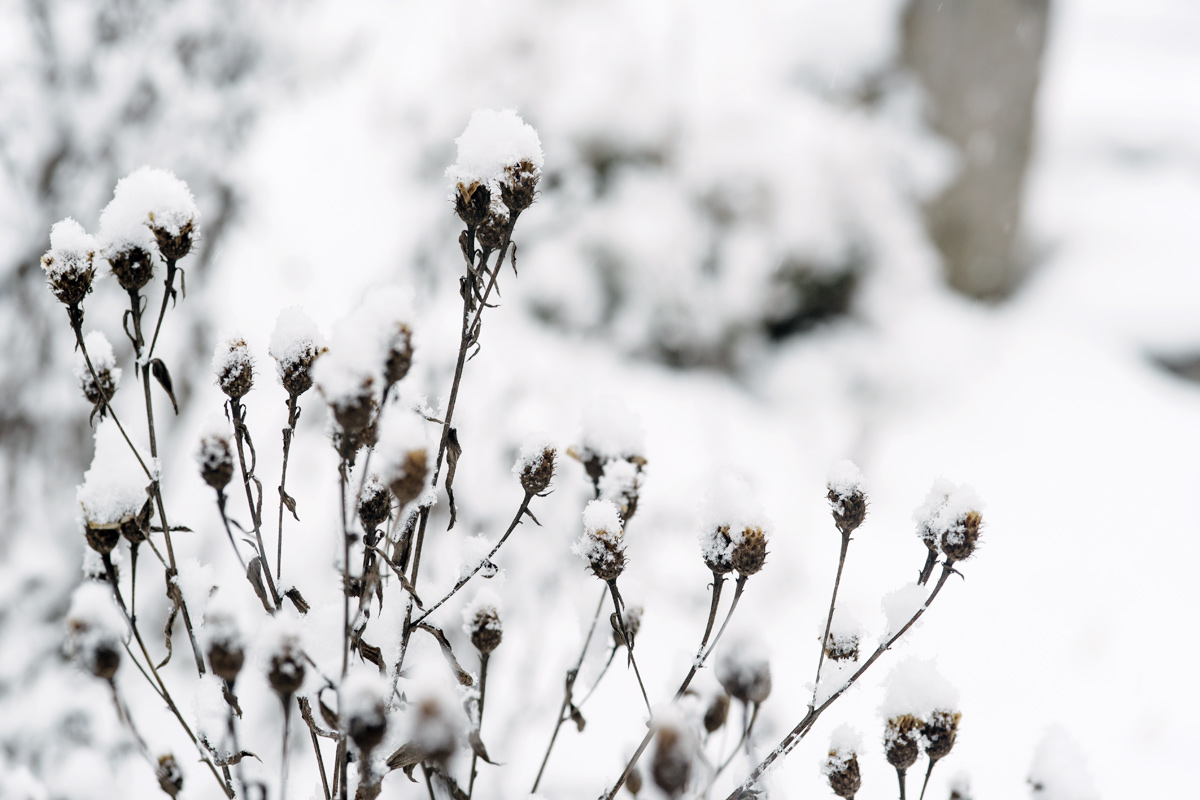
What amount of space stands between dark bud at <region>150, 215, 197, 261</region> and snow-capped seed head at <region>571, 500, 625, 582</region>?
1.24 ft

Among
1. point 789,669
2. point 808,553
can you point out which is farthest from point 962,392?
point 789,669

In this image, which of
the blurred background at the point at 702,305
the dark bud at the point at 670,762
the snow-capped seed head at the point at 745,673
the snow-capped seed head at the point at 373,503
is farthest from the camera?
the blurred background at the point at 702,305

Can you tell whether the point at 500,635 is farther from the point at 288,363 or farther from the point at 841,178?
the point at 841,178

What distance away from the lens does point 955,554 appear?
1.90ft

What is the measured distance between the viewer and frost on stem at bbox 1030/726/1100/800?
0.58 meters

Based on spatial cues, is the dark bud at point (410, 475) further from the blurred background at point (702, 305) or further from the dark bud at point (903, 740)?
the blurred background at point (702, 305)

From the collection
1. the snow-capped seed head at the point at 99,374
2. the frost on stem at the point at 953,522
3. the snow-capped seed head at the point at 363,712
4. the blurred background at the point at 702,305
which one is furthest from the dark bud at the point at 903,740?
the blurred background at the point at 702,305

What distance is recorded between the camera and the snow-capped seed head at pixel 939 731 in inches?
21.8

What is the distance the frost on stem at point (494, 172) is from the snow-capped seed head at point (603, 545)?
0.76 feet

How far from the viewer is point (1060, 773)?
0.60 m

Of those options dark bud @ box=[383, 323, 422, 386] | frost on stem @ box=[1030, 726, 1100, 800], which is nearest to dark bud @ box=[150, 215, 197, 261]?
dark bud @ box=[383, 323, 422, 386]

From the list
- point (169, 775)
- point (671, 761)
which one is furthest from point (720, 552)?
point (169, 775)

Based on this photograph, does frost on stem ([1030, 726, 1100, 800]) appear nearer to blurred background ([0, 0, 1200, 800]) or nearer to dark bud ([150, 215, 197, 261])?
dark bud ([150, 215, 197, 261])

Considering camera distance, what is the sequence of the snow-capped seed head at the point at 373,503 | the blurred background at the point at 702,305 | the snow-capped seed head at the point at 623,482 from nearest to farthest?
the snow-capped seed head at the point at 373,503
the snow-capped seed head at the point at 623,482
the blurred background at the point at 702,305
